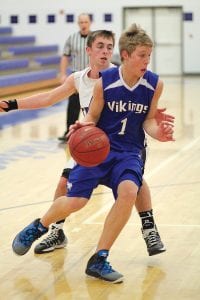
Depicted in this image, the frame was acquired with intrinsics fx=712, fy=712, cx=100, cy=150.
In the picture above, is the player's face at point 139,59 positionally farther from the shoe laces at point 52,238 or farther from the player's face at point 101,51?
the shoe laces at point 52,238

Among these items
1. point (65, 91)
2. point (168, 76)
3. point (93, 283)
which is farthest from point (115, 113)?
point (168, 76)

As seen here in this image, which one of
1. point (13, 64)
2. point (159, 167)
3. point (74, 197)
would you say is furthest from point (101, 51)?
point (13, 64)

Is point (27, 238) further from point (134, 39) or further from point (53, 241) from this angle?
point (134, 39)

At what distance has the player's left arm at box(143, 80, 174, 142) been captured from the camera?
4.80 meters

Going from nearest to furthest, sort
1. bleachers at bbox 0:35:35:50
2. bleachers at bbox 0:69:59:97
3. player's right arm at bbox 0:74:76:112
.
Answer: player's right arm at bbox 0:74:76:112 < bleachers at bbox 0:69:59:97 < bleachers at bbox 0:35:35:50

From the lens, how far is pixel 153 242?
206 inches

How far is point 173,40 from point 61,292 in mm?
A: 21205

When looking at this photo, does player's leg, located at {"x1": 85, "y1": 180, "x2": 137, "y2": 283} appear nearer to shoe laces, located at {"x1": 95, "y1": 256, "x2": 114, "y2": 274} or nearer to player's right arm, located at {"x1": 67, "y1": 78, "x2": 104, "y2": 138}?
shoe laces, located at {"x1": 95, "y1": 256, "x2": 114, "y2": 274}

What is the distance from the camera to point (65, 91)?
17.7 ft

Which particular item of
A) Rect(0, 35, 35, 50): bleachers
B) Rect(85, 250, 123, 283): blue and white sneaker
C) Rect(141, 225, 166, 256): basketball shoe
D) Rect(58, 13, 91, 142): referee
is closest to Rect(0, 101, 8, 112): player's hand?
Rect(85, 250, 123, 283): blue and white sneaker

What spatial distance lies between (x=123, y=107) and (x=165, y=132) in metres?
0.34

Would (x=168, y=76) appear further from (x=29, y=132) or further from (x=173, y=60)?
(x=29, y=132)

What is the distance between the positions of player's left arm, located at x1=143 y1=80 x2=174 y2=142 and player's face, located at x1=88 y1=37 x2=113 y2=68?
0.61m

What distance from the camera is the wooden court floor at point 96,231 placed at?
461 centimetres
